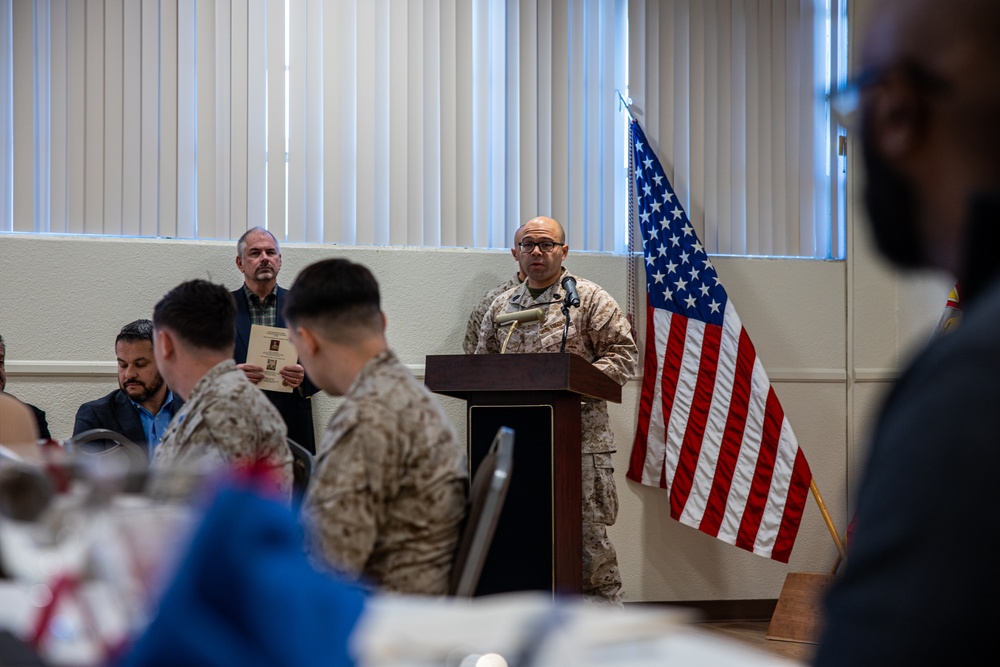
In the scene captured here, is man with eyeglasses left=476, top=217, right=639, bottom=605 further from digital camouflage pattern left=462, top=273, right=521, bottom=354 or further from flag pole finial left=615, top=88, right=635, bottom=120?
flag pole finial left=615, top=88, right=635, bottom=120

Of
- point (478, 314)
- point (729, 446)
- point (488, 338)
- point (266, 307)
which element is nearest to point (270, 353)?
point (266, 307)

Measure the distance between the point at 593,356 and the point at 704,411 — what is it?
0.73m

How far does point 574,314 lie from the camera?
16.1 ft

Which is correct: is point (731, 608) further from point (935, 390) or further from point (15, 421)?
point (935, 390)

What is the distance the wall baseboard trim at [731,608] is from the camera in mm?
5457

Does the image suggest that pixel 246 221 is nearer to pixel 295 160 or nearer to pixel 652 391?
pixel 295 160

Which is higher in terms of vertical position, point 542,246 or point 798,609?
point 542,246

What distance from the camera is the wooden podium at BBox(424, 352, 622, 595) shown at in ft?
12.1

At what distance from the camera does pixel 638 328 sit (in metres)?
5.47

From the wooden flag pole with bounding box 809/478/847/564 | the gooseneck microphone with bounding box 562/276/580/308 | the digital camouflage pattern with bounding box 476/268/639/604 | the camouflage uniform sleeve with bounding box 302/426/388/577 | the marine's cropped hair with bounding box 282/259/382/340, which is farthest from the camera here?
the wooden flag pole with bounding box 809/478/847/564

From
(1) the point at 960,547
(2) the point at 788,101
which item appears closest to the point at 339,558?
(1) the point at 960,547

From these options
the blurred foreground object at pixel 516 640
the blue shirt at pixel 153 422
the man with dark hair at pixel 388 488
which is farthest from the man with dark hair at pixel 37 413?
the blurred foreground object at pixel 516 640

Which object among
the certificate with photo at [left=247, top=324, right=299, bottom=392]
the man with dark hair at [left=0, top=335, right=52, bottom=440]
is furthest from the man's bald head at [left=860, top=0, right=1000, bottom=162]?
the man with dark hair at [left=0, top=335, right=52, bottom=440]

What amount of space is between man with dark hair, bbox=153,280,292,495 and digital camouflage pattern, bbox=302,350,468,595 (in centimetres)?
32
